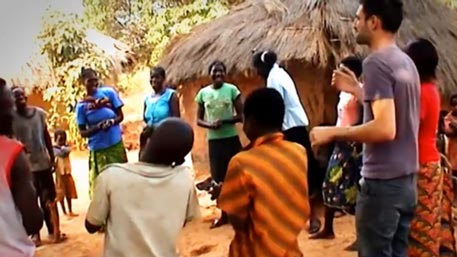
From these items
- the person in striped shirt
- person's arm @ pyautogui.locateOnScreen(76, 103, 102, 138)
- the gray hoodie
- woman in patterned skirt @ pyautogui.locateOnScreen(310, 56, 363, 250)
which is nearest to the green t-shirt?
person's arm @ pyautogui.locateOnScreen(76, 103, 102, 138)

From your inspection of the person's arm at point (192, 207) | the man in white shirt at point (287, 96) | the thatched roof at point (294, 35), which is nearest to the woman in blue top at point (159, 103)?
the man in white shirt at point (287, 96)

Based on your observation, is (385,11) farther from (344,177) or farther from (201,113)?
(201,113)

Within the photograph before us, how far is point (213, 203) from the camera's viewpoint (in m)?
8.66

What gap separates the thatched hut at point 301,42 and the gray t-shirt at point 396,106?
4739mm

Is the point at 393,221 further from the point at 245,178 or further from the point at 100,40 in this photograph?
the point at 100,40

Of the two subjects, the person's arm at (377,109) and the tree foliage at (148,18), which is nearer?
the person's arm at (377,109)

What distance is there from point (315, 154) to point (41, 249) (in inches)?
105

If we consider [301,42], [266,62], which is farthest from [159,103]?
[301,42]

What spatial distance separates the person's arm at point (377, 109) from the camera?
10.5 ft

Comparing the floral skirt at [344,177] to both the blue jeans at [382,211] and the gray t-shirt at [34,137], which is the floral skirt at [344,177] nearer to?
the blue jeans at [382,211]

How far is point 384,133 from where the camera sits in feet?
10.5

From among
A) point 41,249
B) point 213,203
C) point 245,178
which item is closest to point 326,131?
point 245,178

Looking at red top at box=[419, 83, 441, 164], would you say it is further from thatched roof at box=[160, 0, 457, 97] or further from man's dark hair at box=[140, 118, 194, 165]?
thatched roof at box=[160, 0, 457, 97]

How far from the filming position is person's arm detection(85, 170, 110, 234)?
314cm
